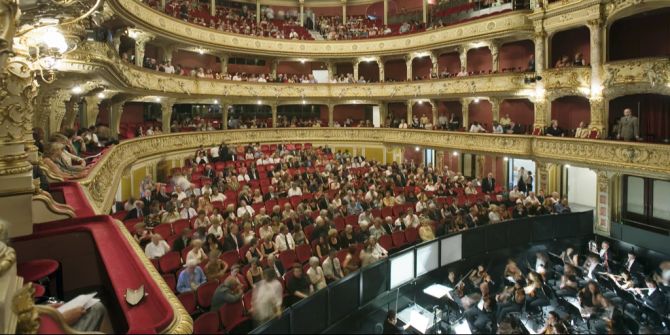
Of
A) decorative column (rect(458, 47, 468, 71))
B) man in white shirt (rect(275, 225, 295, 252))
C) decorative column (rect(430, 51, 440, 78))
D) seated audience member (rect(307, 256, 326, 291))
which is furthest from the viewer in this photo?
decorative column (rect(430, 51, 440, 78))

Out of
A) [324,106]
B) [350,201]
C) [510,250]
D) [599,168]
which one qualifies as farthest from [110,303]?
[324,106]

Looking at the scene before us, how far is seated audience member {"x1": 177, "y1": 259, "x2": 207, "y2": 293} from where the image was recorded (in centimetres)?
675

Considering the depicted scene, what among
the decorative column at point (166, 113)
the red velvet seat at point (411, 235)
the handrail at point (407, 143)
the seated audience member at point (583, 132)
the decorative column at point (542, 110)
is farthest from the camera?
the decorative column at point (166, 113)

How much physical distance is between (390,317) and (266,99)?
20297 mm

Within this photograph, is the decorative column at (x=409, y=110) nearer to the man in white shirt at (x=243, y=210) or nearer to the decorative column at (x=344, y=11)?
the decorative column at (x=344, y=11)

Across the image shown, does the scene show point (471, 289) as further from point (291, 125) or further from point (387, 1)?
point (387, 1)

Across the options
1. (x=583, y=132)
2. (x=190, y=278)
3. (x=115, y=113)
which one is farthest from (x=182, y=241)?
(x=583, y=132)

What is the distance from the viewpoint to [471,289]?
9.69 meters

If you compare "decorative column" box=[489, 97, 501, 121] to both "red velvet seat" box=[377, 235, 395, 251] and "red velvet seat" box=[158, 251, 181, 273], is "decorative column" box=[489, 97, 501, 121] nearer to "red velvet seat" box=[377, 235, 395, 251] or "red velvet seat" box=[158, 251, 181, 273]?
"red velvet seat" box=[377, 235, 395, 251]

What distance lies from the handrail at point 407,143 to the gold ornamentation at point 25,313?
384 centimetres

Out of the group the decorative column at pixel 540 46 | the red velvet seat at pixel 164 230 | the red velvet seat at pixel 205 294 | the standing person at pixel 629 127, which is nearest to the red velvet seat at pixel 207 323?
the red velvet seat at pixel 205 294

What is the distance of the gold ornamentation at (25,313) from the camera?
2402mm

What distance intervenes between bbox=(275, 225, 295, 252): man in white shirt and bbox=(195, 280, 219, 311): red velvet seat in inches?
96.6

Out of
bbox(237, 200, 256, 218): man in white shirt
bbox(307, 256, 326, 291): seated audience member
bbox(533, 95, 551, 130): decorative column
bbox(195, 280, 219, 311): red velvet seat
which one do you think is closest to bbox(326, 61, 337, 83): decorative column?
bbox(533, 95, 551, 130): decorative column
